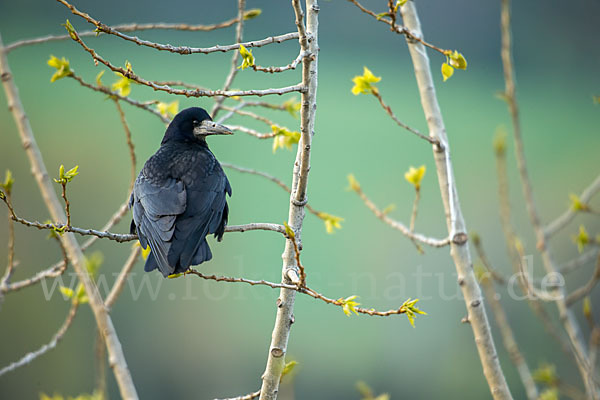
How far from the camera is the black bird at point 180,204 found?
1.82m

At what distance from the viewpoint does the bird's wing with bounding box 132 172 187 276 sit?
1.82 m

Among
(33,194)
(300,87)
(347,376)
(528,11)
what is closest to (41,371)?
(33,194)

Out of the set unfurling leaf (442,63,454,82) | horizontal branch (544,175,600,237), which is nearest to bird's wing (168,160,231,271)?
unfurling leaf (442,63,454,82)

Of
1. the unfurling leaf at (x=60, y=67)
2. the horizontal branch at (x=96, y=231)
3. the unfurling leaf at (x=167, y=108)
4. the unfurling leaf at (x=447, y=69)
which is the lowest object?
the horizontal branch at (x=96, y=231)

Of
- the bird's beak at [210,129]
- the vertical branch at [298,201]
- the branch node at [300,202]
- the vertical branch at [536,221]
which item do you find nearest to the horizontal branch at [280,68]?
the vertical branch at [298,201]

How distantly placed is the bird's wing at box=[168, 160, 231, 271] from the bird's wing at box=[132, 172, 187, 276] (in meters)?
0.02

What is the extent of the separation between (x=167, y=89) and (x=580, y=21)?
480cm

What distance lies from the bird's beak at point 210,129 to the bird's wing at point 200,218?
12 cm

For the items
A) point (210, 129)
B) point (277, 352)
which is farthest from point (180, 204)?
point (277, 352)

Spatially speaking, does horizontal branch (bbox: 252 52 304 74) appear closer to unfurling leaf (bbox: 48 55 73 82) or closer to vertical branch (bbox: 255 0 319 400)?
vertical branch (bbox: 255 0 319 400)

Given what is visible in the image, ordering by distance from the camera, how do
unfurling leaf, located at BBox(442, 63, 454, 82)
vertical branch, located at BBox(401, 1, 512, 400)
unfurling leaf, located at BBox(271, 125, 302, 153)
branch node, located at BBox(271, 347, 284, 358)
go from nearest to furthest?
1. branch node, located at BBox(271, 347, 284, 358)
2. unfurling leaf, located at BBox(442, 63, 454, 82)
3. vertical branch, located at BBox(401, 1, 512, 400)
4. unfurling leaf, located at BBox(271, 125, 302, 153)

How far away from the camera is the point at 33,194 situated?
3990 mm

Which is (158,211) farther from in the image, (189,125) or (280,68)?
(280,68)

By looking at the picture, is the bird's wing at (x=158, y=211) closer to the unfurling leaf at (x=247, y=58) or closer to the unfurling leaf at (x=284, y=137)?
the unfurling leaf at (x=284, y=137)
